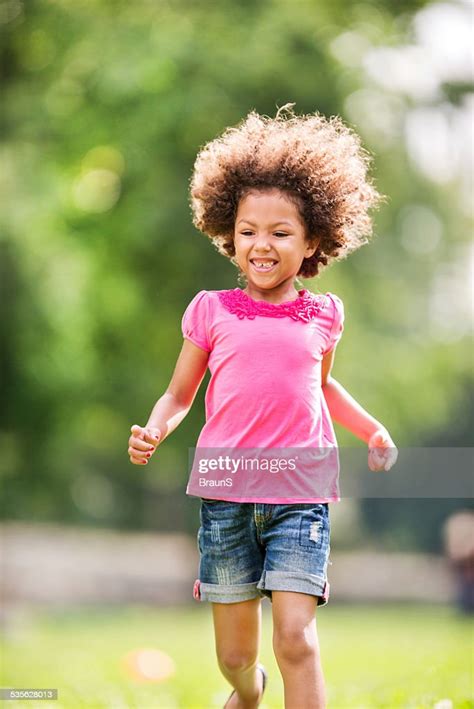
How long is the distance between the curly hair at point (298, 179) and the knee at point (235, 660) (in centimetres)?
119

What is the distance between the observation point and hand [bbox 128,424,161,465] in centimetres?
297

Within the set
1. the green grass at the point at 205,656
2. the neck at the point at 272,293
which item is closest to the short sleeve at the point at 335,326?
the neck at the point at 272,293

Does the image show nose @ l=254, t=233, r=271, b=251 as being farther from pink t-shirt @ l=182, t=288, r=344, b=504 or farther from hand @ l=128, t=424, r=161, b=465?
hand @ l=128, t=424, r=161, b=465

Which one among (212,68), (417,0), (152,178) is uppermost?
(417,0)

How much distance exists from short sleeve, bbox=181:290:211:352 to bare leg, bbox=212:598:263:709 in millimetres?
763

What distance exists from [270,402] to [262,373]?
0.09 m

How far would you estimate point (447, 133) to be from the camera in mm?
12922

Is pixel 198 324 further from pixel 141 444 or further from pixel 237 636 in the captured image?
pixel 237 636

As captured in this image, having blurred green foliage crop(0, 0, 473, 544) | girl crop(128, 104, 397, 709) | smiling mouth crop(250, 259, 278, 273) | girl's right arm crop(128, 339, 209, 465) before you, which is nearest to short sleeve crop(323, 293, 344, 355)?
girl crop(128, 104, 397, 709)

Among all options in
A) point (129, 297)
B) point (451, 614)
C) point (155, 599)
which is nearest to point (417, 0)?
point (129, 297)

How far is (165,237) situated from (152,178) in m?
0.66

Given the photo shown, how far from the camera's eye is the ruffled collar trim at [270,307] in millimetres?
3217

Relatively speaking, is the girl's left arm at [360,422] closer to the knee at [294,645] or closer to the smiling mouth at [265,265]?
the smiling mouth at [265,265]

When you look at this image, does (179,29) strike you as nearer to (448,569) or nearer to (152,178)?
(152,178)
